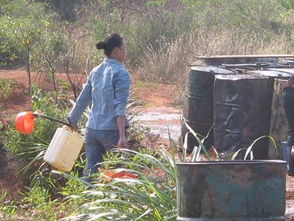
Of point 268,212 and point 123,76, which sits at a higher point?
point 123,76

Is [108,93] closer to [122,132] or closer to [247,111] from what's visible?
[122,132]

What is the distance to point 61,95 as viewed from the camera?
12.2 m

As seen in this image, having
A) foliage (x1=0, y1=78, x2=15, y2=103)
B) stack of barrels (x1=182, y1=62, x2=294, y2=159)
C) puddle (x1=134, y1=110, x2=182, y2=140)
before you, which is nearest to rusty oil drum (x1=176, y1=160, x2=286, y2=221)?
stack of barrels (x1=182, y1=62, x2=294, y2=159)

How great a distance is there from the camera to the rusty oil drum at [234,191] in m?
4.66

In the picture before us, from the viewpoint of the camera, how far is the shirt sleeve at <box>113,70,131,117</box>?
7.07 metres

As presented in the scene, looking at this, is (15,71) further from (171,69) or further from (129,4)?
(129,4)

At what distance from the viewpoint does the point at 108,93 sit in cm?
718

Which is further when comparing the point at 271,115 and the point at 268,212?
the point at 271,115

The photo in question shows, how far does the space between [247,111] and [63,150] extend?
269 cm

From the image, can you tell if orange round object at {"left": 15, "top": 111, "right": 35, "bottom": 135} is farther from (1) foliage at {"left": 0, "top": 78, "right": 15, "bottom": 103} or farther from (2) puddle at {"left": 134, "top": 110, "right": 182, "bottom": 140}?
(1) foliage at {"left": 0, "top": 78, "right": 15, "bottom": 103}

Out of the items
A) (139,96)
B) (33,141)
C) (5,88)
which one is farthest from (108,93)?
(139,96)

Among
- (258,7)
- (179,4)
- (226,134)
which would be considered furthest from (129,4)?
(226,134)

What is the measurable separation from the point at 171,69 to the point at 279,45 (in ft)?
7.83

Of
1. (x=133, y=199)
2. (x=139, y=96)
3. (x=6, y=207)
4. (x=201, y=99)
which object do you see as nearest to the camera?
(x=133, y=199)
